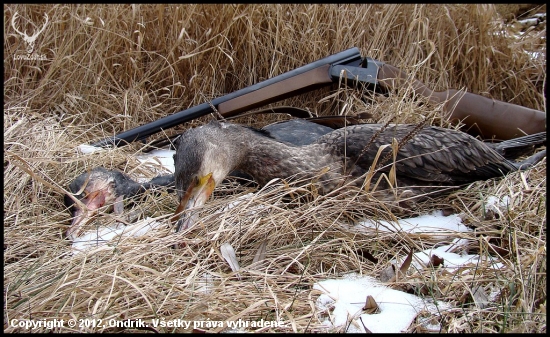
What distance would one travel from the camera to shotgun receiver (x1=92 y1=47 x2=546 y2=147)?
363 cm

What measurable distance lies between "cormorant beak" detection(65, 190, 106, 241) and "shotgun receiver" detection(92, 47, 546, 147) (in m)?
0.83

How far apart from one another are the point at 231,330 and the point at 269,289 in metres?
0.23

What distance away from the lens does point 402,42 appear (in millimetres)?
4406

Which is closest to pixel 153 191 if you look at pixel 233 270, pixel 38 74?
pixel 233 270

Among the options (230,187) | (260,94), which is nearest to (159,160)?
(230,187)

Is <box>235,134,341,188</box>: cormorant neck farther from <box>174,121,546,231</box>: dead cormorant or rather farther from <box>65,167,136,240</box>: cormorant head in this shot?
<box>65,167,136,240</box>: cormorant head

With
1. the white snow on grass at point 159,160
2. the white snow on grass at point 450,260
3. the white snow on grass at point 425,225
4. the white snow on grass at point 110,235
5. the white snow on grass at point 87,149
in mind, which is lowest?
the white snow on grass at point 159,160

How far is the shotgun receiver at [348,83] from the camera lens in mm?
3635

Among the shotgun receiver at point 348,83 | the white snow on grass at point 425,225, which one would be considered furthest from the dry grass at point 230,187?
the shotgun receiver at point 348,83

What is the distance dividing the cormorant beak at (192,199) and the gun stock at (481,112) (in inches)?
79.4

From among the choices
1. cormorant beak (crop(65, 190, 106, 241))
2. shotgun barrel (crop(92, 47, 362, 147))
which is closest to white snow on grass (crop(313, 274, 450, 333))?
cormorant beak (crop(65, 190, 106, 241))

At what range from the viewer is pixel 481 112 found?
365cm

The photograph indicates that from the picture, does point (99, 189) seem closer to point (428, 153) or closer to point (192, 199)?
point (192, 199)

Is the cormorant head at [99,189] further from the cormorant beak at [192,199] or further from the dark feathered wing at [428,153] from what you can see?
the dark feathered wing at [428,153]
